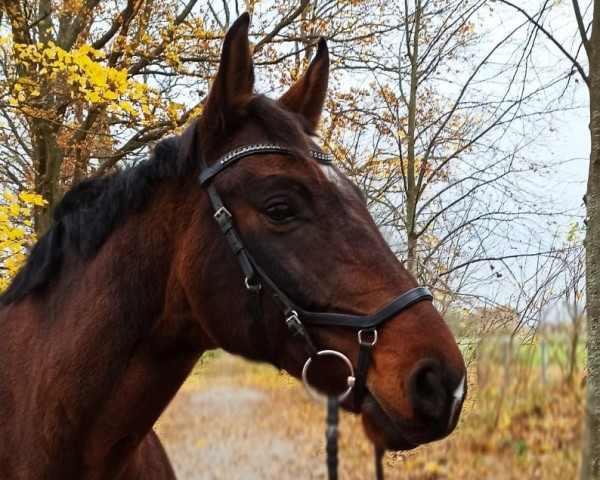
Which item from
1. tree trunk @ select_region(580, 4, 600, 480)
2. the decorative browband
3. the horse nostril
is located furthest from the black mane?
tree trunk @ select_region(580, 4, 600, 480)

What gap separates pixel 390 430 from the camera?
1804 millimetres

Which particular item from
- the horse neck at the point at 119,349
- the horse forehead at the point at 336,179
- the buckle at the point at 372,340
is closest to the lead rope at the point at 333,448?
the buckle at the point at 372,340

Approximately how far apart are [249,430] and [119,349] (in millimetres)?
2311

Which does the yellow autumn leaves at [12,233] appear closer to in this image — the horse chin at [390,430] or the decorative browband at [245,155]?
the decorative browband at [245,155]

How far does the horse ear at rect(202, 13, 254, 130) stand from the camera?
2168mm

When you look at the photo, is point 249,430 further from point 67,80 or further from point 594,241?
point 67,80

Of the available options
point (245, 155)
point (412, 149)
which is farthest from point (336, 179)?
point (412, 149)

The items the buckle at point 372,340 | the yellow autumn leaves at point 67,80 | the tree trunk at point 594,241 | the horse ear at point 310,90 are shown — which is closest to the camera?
the buckle at point 372,340

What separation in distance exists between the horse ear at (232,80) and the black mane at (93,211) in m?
0.23

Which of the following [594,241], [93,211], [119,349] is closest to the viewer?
[119,349]

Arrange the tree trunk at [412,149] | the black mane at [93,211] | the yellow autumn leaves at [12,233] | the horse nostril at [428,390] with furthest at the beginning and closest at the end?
the tree trunk at [412,149] < the yellow autumn leaves at [12,233] < the black mane at [93,211] < the horse nostril at [428,390]

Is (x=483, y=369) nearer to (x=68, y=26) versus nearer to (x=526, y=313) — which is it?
(x=526, y=313)

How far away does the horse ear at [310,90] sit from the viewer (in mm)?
2662

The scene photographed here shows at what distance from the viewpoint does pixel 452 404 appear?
1.71m
